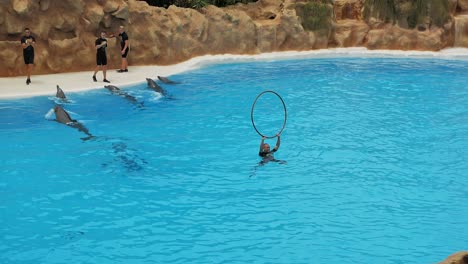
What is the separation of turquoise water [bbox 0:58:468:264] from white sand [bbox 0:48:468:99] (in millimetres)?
647

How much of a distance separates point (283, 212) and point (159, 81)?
988 centimetres

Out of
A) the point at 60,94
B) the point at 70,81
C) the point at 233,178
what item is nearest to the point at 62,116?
the point at 60,94

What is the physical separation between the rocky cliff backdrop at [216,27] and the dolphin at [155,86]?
113 inches

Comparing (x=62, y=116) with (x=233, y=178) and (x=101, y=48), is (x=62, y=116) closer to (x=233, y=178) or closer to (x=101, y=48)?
(x=101, y=48)

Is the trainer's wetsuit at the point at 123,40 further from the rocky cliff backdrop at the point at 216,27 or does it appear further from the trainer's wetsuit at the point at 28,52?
the trainer's wetsuit at the point at 28,52

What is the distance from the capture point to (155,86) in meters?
17.7

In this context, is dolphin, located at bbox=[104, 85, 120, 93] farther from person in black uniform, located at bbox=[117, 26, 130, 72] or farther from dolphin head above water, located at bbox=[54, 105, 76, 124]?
dolphin head above water, located at bbox=[54, 105, 76, 124]

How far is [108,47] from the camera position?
1991 centimetres

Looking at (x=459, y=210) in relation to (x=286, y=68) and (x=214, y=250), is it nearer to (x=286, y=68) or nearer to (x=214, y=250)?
(x=214, y=250)

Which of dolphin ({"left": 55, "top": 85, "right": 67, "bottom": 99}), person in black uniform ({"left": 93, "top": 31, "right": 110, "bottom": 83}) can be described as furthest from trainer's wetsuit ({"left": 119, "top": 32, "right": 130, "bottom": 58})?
dolphin ({"left": 55, "top": 85, "right": 67, "bottom": 99})

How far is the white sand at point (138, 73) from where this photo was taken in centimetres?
1706

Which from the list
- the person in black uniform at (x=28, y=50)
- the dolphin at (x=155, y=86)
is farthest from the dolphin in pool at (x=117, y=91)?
the person in black uniform at (x=28, y=50)

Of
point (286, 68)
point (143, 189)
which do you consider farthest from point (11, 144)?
point (286, 68)

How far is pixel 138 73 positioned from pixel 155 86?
7.51ft
